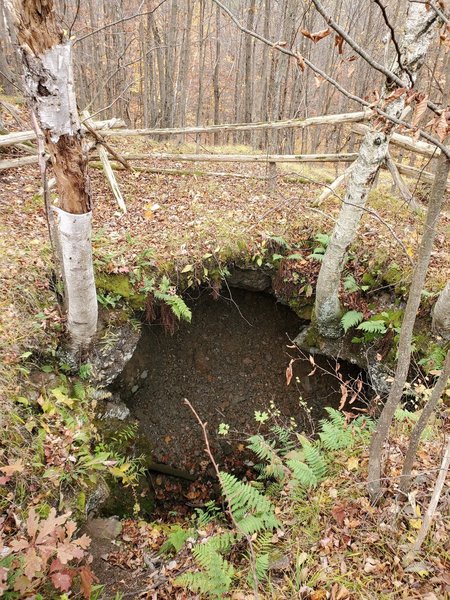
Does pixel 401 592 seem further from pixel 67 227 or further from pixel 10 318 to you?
pixel 10 318

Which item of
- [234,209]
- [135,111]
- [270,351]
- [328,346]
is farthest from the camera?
[135,111]

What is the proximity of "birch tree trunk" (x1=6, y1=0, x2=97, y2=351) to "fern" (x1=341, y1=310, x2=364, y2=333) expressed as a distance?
3.53 m

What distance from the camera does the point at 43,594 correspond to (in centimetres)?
279

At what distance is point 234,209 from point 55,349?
3.82m

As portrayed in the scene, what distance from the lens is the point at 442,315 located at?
15.4ft

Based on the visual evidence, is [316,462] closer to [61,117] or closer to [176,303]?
[176,303]

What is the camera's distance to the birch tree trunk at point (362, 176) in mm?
3479

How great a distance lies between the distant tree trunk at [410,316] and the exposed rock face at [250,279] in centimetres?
390

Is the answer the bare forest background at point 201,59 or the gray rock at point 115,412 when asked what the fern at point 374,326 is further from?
the bare forest background at point 201,59

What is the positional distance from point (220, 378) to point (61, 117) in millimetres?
5195

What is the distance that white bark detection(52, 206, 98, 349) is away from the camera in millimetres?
3504

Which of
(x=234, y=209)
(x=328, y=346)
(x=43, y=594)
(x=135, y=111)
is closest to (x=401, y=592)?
(x=43, y=594)

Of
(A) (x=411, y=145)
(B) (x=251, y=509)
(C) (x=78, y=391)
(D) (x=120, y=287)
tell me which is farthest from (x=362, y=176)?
(C) (x=78, y=391)

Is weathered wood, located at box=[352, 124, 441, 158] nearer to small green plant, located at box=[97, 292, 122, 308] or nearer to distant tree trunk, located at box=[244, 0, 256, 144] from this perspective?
Answer: small green plant, located at box=[97, 292, 122, 308]
